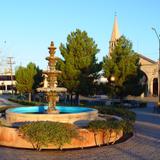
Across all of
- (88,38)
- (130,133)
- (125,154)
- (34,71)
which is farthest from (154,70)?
(125,154)

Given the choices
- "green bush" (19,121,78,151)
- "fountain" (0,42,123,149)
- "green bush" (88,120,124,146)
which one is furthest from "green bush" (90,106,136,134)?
"green bush" (19,121,78,151)

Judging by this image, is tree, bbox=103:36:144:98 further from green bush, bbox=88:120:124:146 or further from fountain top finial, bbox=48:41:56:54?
green bush, bbox=88:120:124:146

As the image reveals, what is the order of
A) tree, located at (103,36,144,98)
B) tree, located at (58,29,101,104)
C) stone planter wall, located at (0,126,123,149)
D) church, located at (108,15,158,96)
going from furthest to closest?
church, located at (108,15,158,96), tree, located at (103,36,144,98), tree, located at (58,29,101,104), stone planter wall, located at (0,126,123,149)

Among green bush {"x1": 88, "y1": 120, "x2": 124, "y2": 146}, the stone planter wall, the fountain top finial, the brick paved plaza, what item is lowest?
the brick paved plaza

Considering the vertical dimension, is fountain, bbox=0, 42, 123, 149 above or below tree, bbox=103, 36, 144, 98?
below

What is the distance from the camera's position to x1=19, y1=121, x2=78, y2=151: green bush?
13.4m

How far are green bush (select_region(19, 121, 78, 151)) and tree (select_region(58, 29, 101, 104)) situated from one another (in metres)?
19.7

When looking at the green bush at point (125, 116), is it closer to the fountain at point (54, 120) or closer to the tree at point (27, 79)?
the fountain at point (54, 120)

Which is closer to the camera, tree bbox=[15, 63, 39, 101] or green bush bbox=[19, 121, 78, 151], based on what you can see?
green bush bbox=[19, 121, 78, 151]

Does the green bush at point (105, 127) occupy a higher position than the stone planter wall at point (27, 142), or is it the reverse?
the green bush at point (105, 127)

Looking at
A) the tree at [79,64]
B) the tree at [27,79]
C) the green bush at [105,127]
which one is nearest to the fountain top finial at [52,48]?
the green bush at [105,127]

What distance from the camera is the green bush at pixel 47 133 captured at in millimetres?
13398

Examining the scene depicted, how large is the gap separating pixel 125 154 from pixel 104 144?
216 centimetres

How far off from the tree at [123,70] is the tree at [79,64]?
9.27 ft
